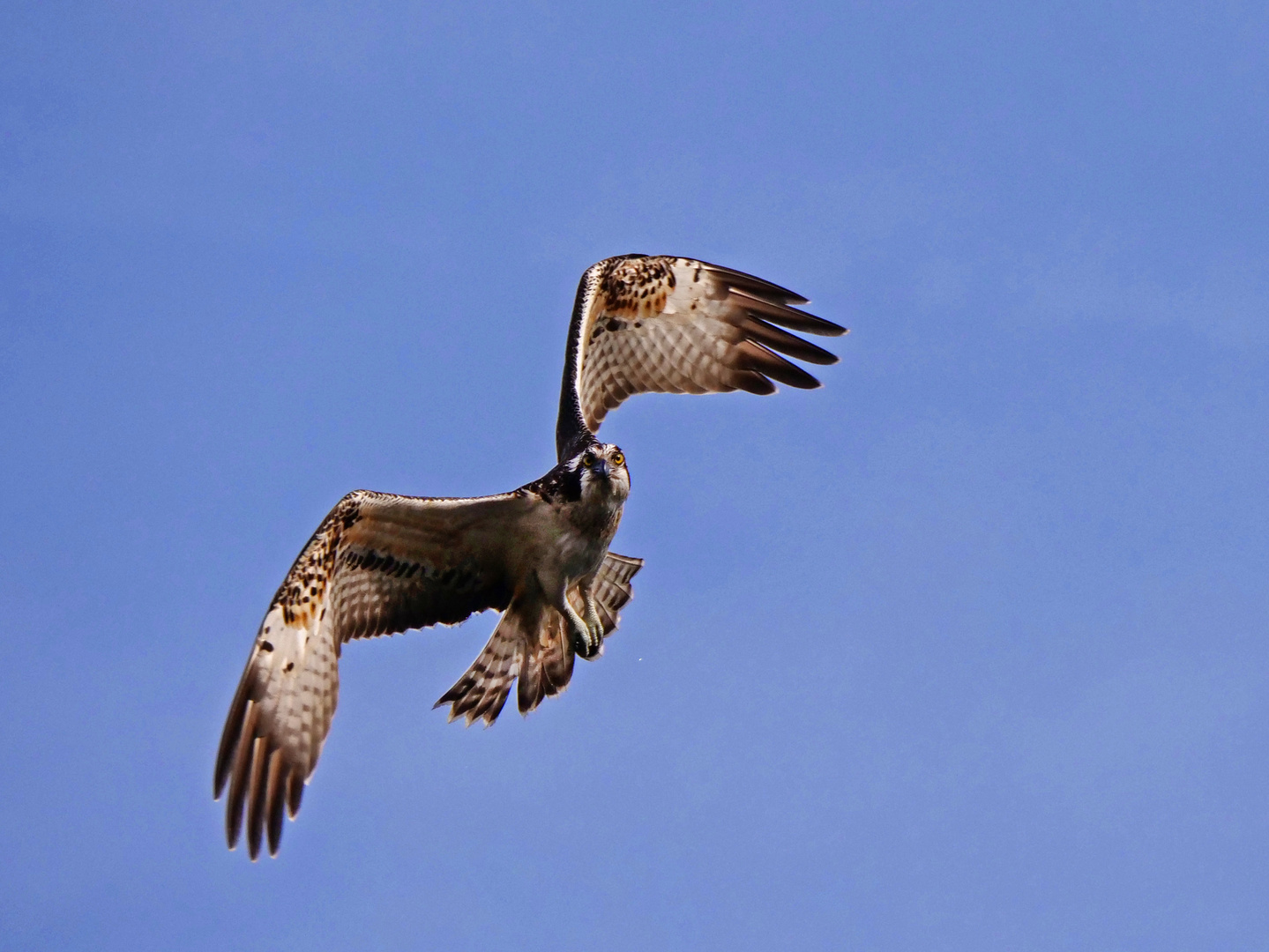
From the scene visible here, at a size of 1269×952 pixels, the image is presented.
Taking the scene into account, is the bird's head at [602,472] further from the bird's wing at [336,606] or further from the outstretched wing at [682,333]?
the outstretched wing at [682,333]

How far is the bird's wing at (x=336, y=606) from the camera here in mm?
10344

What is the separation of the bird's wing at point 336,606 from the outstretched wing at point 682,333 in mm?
1775

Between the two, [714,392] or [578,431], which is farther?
[714,392]

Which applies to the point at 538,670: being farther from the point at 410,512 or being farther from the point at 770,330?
the point at 770,330

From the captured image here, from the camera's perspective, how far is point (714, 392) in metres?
12.8

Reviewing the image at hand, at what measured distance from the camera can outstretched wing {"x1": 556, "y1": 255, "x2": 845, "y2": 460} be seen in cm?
1255

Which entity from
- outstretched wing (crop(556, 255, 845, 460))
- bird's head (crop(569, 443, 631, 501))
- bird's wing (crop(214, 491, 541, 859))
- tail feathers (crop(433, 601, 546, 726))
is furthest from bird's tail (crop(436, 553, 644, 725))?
outstretched wing (crop(556, 255, 845, 460))

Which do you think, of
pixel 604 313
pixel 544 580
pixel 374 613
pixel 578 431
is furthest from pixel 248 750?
pixel 604 313

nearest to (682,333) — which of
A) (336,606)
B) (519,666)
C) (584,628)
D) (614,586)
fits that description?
(614,586)

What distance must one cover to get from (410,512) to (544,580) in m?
1.02

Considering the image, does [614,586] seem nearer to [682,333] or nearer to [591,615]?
[591,615]

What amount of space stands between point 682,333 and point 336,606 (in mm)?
3450

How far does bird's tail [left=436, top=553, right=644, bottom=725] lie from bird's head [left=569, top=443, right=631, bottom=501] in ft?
3.29

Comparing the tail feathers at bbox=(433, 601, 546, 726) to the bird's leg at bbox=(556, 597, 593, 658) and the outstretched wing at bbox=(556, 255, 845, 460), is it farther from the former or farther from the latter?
the outstretched wing at bbox=(556, 255, 845, 460)
